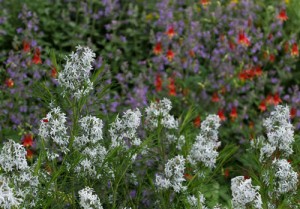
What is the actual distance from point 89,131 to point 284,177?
0.89 meters

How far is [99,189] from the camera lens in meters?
3.09

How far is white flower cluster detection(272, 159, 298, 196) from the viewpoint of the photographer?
2.99m

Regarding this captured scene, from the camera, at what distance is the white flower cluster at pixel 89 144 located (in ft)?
9.56

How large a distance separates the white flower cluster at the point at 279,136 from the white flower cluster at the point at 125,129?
0.63 metres

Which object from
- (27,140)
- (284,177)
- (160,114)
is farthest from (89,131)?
(27,140)

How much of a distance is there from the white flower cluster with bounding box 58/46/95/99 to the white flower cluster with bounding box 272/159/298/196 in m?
0.91

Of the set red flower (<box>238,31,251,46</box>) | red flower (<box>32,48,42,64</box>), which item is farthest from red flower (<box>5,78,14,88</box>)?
red flower (<box>238,31,251,46</box>)

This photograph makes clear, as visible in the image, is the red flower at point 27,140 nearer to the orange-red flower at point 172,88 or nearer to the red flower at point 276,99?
the orange-red flower at point 172,88

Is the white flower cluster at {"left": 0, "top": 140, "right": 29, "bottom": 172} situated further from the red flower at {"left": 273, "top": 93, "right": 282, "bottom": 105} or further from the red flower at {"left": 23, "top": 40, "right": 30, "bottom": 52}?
the red flower at {"left": 273, "top": 93, "right": 282, "bottom": 105}

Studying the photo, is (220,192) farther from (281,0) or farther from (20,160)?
(281,0)

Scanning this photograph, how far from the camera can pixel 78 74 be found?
2994 mm

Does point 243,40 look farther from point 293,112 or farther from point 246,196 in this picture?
point 246,196

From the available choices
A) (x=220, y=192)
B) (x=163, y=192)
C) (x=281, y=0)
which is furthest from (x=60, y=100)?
(x=281, y=0)

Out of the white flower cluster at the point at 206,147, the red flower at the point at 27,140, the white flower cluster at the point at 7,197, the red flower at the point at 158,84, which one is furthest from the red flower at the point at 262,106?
the white flower cluster at the point at 7,197
